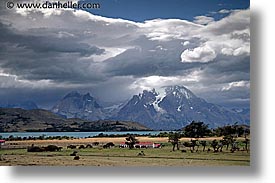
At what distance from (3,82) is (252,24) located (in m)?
2.37

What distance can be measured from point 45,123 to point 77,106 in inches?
14.6

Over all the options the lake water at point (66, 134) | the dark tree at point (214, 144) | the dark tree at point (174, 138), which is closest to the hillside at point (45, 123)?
the lake water at point (66, 134)

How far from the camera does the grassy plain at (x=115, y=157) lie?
5.87 meters

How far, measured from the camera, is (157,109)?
6031mm

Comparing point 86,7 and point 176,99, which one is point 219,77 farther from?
point 86,7

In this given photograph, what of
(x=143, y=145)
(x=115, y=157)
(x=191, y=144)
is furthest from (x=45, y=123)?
(x=191, y=144)

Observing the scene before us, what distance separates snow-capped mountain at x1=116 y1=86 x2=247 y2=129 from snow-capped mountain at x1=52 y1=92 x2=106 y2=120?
0.23m

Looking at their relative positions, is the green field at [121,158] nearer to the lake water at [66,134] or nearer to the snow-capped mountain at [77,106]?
the lake water at [66,134]

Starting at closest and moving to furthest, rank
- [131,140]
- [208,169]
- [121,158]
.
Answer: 1. [208,169]
2. [121,158]
3. [131,140]

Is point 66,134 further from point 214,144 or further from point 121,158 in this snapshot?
point 214,144

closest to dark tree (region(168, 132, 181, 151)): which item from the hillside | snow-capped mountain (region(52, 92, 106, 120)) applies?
the hillside

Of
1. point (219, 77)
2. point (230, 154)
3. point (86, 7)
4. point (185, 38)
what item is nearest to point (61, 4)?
point (86, 7)

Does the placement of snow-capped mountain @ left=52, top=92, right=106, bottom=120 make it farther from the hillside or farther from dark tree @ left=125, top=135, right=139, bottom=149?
dark tree @ left=125, top=135, right=139, bottom=149

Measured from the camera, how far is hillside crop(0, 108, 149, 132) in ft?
19.7
